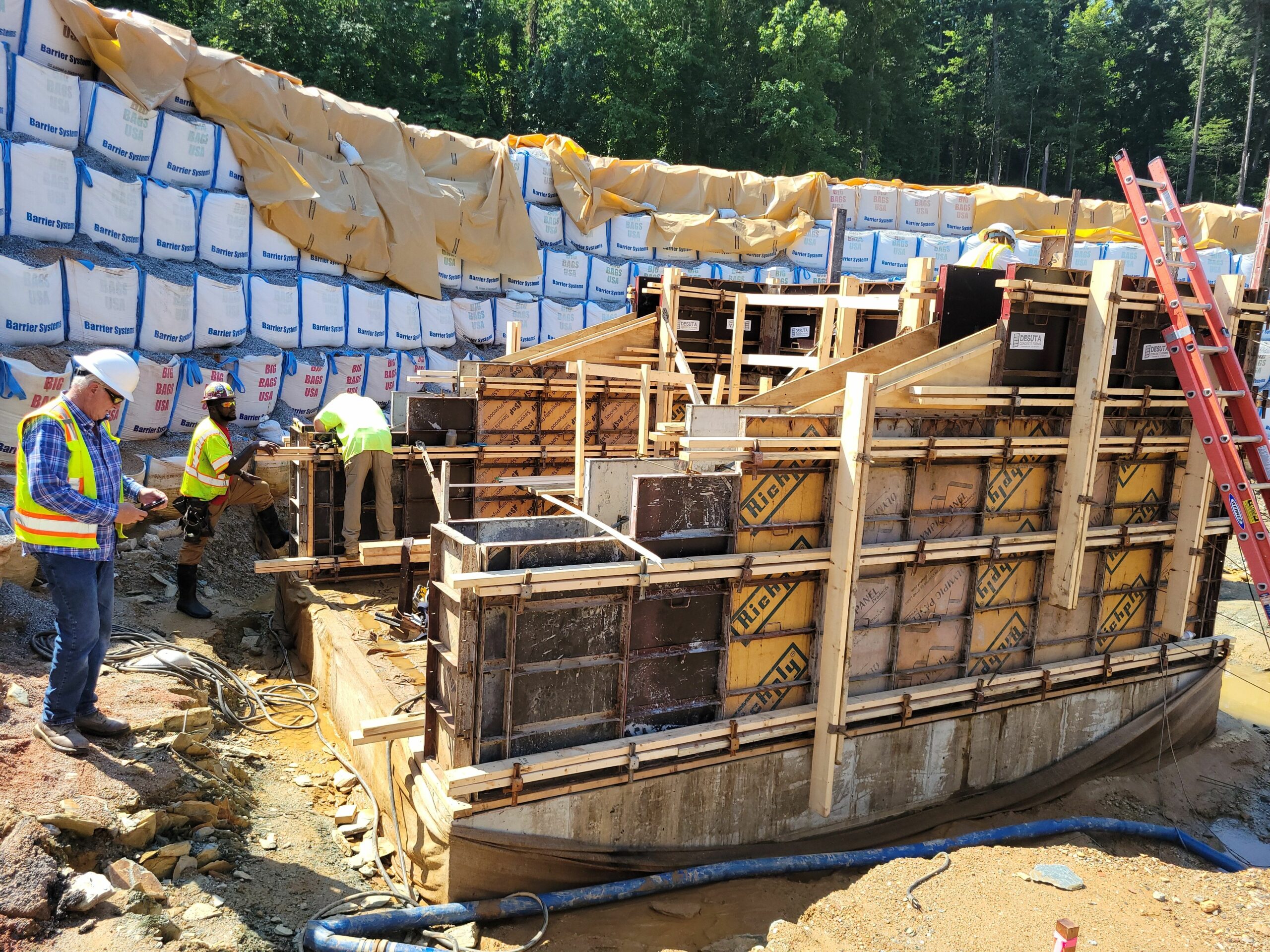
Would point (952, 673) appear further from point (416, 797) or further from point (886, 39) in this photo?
point (886, 39)

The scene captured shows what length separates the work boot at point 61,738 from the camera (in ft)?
16.0

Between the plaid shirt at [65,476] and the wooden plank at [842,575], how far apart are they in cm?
441

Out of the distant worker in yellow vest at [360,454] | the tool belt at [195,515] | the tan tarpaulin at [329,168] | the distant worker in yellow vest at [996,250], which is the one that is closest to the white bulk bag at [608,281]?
the tan tarpaulin at [329,168]

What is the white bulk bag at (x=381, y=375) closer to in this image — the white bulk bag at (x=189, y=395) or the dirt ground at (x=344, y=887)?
the white bulk bag at (x=189, y=395)

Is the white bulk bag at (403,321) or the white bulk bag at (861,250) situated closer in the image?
the white bulk bag at (403,321)

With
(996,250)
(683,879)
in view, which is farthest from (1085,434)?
(683,879)

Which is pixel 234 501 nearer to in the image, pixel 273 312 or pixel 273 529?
pixel 273 529

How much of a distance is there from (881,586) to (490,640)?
2.94 m

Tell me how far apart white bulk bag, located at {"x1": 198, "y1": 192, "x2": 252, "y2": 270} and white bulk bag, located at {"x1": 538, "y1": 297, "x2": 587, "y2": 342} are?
5495mm

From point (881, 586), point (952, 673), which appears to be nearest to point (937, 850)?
point (952, 673)

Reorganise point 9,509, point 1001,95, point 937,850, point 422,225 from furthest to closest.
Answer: point 1001,95 < point 422,225 < point 9,509 < point 937,850

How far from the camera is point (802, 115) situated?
1118 inches

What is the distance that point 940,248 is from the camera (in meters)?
19.6

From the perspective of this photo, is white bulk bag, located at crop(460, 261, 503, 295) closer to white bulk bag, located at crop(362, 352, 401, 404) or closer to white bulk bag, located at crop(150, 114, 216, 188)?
white bulk bag, located at crop(362, 352, 401, 404)
